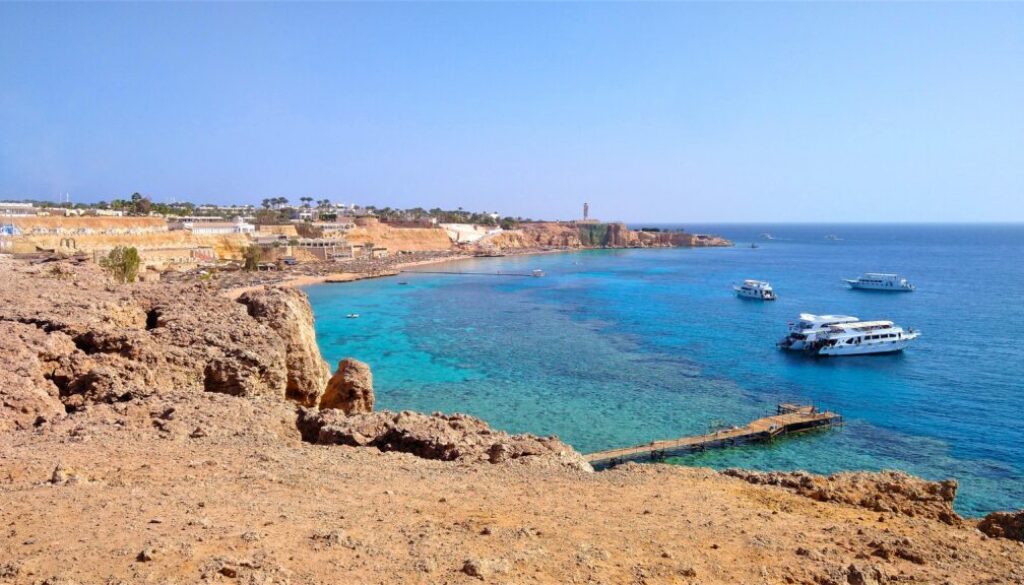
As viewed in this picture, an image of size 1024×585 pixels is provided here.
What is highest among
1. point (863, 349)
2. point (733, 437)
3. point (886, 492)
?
point (886, 492)

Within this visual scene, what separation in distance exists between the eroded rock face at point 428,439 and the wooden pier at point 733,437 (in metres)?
9.09

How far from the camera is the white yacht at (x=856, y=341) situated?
143ft

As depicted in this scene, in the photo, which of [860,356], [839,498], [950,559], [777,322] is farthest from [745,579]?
[777,322]

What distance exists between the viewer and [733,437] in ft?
Answer: 86.8

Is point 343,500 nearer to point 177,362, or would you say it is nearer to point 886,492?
point 177,362

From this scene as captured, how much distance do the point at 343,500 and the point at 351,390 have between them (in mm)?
11157

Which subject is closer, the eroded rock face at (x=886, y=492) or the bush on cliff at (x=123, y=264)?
the eroded rock face at (x=886, y=492)

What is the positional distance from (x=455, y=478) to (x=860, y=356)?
4055cm

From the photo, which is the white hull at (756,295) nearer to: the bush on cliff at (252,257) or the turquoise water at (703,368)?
the turquoise water at (703,368)

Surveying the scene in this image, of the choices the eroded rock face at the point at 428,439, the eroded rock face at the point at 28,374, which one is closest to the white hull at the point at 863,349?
the eroded rock face at the point at 428,439

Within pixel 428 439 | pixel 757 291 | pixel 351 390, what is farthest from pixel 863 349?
pixel 428 439

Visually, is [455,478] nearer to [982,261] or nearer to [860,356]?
[860,356]

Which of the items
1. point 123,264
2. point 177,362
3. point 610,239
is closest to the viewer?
point 177,362

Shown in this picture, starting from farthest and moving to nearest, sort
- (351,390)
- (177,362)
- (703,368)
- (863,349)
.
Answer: (863,349)
(703,368)
(351,390)
(177,362)
